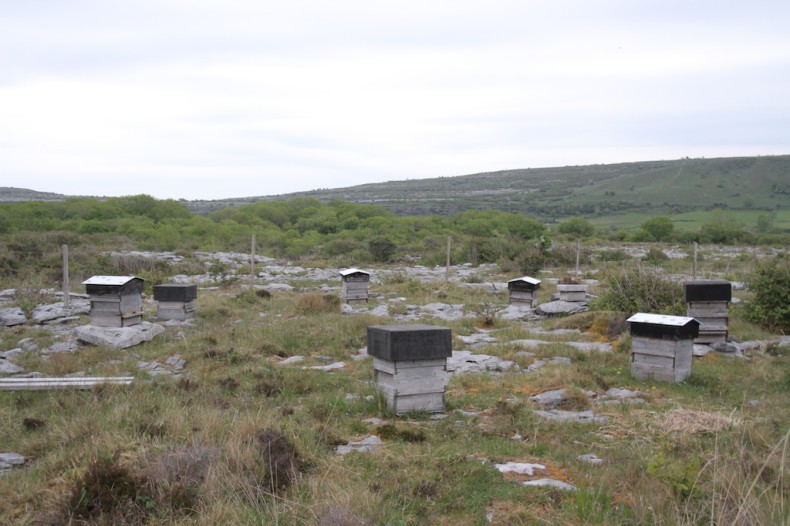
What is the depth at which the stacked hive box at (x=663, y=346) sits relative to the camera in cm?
925

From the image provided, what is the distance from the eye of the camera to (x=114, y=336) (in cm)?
1238

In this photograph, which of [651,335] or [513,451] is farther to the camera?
[651,335]

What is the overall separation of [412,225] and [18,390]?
1809 inches

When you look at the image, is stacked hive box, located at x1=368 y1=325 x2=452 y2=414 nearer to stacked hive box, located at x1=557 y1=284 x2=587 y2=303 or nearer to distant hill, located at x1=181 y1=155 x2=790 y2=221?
stacked hive box, located at x1=557 y1=284 x2=587 y2=303

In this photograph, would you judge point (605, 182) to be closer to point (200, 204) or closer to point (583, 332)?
point (200, 204)

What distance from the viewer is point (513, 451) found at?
6039mm

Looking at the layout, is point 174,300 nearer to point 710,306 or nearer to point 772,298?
point 710,306

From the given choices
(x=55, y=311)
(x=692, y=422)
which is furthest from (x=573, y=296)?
(x=55, y=311)

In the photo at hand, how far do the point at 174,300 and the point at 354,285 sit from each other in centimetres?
531

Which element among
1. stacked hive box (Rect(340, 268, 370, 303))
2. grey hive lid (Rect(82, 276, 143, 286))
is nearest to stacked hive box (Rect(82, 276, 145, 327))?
grey hive lid (Rect(82, 276, 143, 286))

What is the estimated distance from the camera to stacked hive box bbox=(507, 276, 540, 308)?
17.1m

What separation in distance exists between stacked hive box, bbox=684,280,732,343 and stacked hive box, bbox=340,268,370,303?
29.9 feet

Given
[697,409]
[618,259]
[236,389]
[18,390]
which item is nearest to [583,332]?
[697,409]

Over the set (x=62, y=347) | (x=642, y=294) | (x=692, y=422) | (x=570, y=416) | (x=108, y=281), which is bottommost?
(x=62, y=347)
